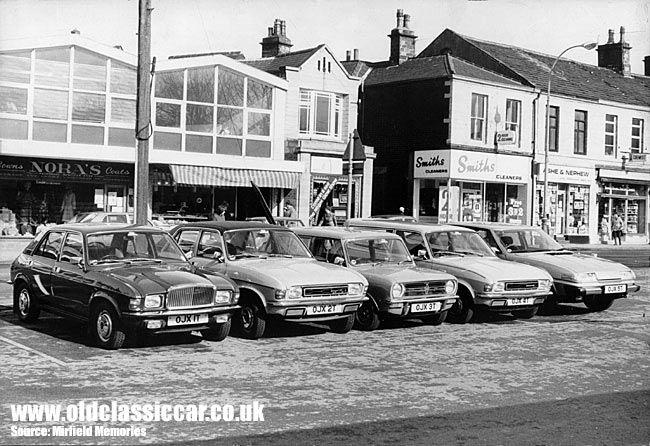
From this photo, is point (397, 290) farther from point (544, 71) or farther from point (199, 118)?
point (544, 71)

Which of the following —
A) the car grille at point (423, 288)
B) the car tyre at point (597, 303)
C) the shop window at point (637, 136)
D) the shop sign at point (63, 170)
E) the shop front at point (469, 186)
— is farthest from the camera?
the shop window at point (637, 136)

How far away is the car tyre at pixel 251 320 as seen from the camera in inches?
418

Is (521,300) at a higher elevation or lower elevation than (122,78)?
lower

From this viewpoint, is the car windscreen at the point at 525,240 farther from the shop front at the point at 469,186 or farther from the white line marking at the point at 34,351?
the shop front at the point at 469,186

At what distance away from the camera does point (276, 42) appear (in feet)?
116

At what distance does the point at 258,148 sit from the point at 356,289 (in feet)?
58.1

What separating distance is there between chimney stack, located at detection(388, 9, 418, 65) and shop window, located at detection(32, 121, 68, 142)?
59.2 feet

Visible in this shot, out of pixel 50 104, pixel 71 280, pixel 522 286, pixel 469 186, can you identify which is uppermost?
pixel 50 104

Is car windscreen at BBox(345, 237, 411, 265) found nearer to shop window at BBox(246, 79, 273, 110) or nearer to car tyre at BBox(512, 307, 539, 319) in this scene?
car tyre at BBox(512, 307, 539, 319)

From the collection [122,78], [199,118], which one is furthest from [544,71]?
[122,78]

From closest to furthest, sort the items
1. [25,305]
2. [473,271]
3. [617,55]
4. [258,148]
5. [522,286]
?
1. [25,305]
2. [473,271]
3. [522,286]
4. [258,148]
5. [617,55]

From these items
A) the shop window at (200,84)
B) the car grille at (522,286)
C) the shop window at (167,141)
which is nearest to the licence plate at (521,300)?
the car grille at (522,286)

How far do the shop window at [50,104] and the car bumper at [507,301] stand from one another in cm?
1627

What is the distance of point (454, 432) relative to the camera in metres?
6.46
